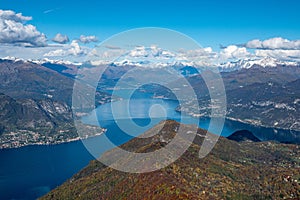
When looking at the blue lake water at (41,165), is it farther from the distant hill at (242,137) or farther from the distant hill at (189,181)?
the distant hill at (242,137)

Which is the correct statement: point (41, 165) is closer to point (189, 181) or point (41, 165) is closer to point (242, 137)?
point (242, 137)

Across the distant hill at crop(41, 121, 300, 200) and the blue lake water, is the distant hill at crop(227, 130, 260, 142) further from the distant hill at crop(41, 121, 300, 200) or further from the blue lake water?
the distant hill at crop(41, 121, 300, 200)

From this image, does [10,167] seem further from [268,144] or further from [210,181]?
[268,144]

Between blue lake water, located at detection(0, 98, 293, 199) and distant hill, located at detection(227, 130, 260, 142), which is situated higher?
distant hill, located at detection(227, 130, 260, 142)

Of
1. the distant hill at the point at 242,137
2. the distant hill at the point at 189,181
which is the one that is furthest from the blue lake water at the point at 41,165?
the distant hill at the point at 242,137

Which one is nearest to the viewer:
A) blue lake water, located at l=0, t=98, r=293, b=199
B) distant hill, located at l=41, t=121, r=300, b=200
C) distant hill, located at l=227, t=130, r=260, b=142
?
distant hill, located at l=41, t=121, r=300, b=200

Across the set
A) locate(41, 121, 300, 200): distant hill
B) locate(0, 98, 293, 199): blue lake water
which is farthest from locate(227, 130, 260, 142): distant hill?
locate(41, 121, 300, 200): distant hill

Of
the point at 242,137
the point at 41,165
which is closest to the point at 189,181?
the point at 41,165

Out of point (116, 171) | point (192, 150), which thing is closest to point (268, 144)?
point (192, 150)
